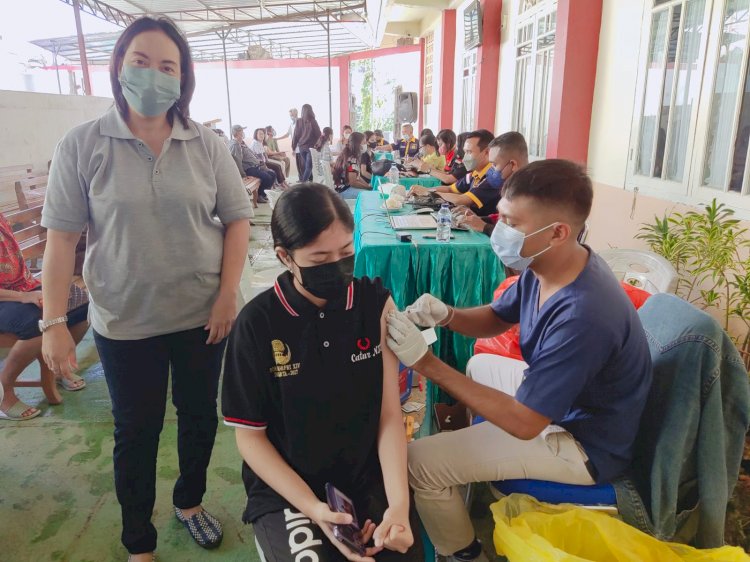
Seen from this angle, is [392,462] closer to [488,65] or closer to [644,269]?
[644,269]

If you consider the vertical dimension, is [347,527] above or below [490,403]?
below

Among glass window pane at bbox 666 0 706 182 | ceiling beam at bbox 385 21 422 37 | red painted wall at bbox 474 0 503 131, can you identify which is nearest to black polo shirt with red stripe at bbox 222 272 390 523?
glass window pane at bbox 666 0 706 182

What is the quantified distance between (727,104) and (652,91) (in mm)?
758

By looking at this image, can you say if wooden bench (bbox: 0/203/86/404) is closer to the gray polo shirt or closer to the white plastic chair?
the gray polo shirt

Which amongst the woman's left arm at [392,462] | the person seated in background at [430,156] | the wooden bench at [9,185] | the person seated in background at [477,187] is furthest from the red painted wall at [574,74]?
the wooden bench at [9,185]

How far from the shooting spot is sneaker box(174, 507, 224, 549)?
5.03ft

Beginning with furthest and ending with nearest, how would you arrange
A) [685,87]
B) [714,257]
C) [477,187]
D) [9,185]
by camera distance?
[9,185] < [477,187] < [685,87] < [714,257]

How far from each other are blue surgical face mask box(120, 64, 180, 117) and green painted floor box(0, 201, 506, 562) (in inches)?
50.5

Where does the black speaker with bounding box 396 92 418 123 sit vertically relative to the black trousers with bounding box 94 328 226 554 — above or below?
above

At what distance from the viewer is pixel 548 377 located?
1.05 metres

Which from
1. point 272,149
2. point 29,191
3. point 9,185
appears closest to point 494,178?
point 29,191

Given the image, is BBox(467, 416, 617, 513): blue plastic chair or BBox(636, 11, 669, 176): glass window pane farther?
BBox(636, 11, 669, 176): glass window pane

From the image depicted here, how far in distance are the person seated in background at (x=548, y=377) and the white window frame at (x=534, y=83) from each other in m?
3.79

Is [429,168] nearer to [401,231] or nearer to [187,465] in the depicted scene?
[401,231]
